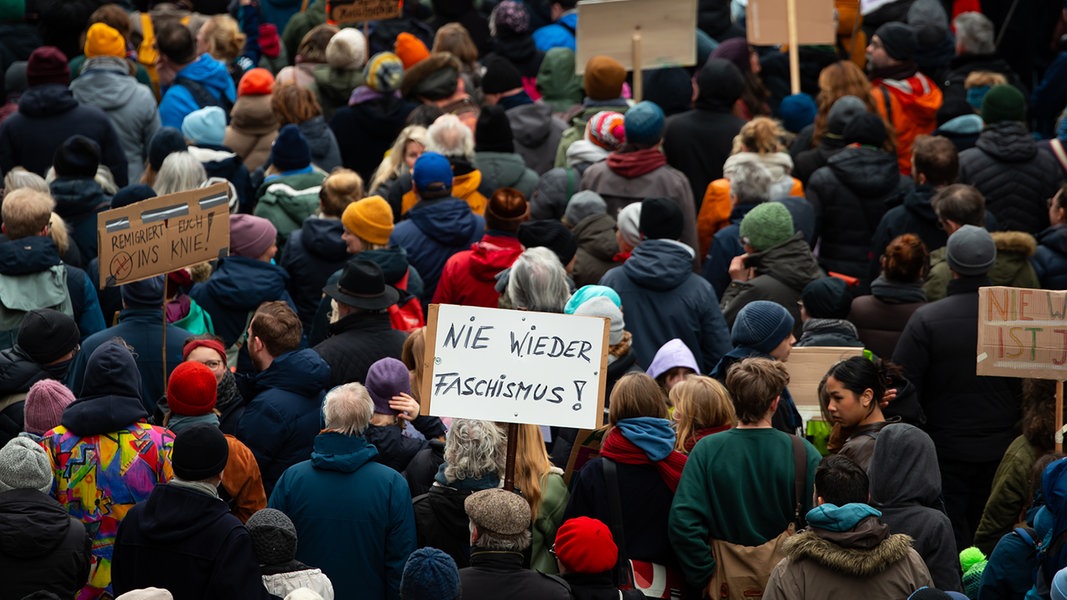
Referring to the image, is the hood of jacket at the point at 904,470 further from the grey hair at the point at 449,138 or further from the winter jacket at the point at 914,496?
the grey hair at the point at 449,138

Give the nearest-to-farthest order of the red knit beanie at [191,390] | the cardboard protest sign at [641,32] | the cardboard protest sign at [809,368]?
the red knit beanie at [191,390] < the cardboard protest sign at [809,368] < the cardboard protest sign at [641,32]

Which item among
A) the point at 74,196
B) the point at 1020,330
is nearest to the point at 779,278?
the point at 1020,330

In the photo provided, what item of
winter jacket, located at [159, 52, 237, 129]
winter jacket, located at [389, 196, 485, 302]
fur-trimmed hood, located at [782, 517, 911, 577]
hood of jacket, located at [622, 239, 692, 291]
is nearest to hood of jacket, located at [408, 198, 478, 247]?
winter jacket, located at [389, 196, 485, 302]

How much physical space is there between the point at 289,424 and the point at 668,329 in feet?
7.77

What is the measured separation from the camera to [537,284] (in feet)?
25.4

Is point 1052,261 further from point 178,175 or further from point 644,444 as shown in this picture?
point 178,175

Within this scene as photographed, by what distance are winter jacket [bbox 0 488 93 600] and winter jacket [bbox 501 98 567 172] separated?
21.7ft

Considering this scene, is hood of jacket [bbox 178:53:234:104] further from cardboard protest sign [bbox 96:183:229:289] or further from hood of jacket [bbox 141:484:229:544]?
hood of jacket [bbox 141:484:229:544]

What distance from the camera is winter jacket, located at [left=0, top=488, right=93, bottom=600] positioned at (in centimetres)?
557

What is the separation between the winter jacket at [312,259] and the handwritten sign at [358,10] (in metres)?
4.33

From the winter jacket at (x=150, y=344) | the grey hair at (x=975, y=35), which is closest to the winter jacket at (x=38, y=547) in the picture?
the winter jacket at (x=150, y=344)

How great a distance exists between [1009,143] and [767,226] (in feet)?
8.93

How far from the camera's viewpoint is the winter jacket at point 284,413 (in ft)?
22.9

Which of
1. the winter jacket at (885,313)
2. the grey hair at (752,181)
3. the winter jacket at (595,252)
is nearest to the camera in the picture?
the winter jacket at (885,313)
